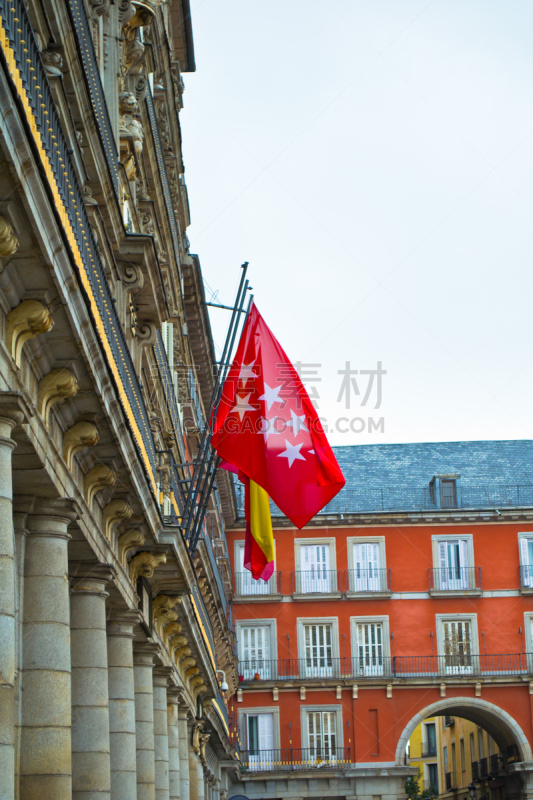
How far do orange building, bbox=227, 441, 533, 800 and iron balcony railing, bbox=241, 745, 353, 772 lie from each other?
0.18 feet

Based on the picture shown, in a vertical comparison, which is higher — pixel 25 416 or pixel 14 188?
pixel 14 188

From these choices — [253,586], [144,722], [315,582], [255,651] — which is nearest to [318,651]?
[255,651]

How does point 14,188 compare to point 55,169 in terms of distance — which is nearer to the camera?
point 14,188

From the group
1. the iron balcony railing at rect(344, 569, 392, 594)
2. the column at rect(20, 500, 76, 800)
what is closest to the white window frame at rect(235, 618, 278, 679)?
the iron balcony railing at rect(344, 569, 392, 594)

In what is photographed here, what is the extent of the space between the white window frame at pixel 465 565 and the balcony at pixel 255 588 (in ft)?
23.1

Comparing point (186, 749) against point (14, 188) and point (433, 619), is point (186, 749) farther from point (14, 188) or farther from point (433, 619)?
point (433, 619)

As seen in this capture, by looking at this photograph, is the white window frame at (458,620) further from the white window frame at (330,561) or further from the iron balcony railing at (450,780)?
the iron balcony railing at (450,780)

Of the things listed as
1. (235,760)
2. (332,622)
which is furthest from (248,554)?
(332,622)

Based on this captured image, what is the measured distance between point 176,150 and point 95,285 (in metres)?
15.8

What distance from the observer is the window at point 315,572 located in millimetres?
53688

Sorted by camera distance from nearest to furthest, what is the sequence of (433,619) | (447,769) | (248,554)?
1. (248,554)
2. (433,619)
3. (447,769)

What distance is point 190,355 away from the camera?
34406mm

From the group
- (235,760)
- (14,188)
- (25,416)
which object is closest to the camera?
(14,188)

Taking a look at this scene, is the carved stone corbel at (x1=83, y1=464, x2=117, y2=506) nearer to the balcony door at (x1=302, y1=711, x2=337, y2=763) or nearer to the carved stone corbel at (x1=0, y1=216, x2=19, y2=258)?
the carved stone corbel at (x1=0, y1=216, x2=19, y2=258)
